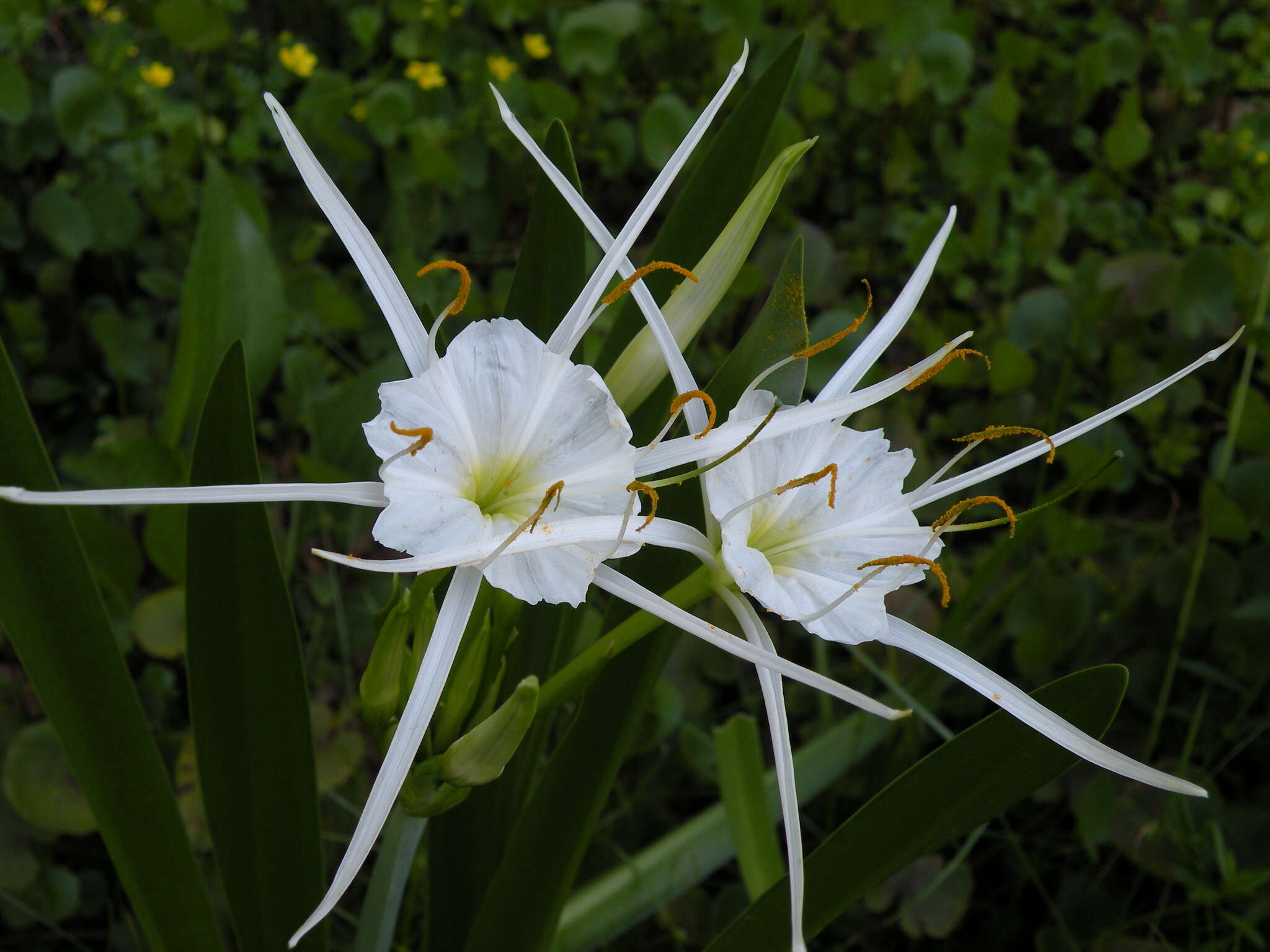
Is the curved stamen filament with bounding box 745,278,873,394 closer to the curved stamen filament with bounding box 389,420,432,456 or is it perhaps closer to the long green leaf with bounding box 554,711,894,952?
the curved stamen filament with bounding box 389,420,432,456

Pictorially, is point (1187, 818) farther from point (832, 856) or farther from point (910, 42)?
point (910, 42)

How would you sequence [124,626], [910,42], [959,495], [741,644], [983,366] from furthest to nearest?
[910,42] → [983,366] → [959,495] → [124,626] → [741,644]

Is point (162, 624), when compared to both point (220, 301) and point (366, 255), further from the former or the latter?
point (366, 255)

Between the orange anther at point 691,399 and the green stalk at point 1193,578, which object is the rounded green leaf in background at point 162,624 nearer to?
the orange anther at point 691,399

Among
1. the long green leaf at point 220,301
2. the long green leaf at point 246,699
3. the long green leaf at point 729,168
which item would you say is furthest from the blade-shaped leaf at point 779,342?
the long green leaf at point 220,301

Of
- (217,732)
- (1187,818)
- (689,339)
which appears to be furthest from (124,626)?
(1187,818)

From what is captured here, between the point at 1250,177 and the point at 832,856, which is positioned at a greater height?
the point at 832,856

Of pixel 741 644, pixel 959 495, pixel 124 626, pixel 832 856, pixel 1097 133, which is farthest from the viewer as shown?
pixel 1097 133
